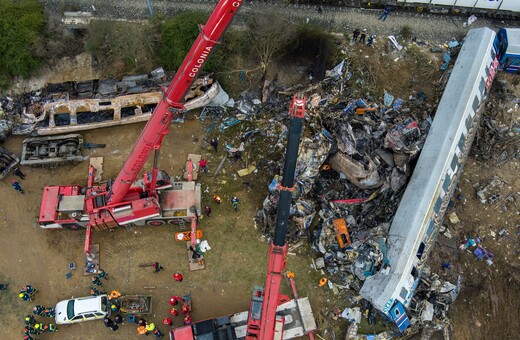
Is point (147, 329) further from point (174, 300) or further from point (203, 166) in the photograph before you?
point (203, 166)

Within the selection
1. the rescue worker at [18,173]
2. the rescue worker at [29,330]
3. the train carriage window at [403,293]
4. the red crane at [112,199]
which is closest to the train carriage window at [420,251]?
the train carriage window at [403,293]

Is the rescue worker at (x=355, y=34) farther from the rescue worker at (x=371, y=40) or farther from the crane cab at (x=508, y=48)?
the crane cab at (x=508, y=48)

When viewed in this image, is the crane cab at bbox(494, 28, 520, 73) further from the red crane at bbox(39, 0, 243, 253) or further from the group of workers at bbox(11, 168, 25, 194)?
the group of workers at bbox(11, 168, 25, 194)

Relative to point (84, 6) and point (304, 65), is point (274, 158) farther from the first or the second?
point (84, 6)

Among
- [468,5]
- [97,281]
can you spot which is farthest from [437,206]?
[97,281]

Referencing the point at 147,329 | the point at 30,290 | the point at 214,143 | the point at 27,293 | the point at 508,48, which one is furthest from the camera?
the point at 508,48

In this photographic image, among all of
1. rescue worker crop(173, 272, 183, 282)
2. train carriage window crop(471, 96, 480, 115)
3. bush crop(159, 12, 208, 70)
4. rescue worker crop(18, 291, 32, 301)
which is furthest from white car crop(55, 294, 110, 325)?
train carriage window crop(471, 96, 480, 115)

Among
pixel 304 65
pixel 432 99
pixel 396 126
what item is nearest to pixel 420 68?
pixel 432 99
